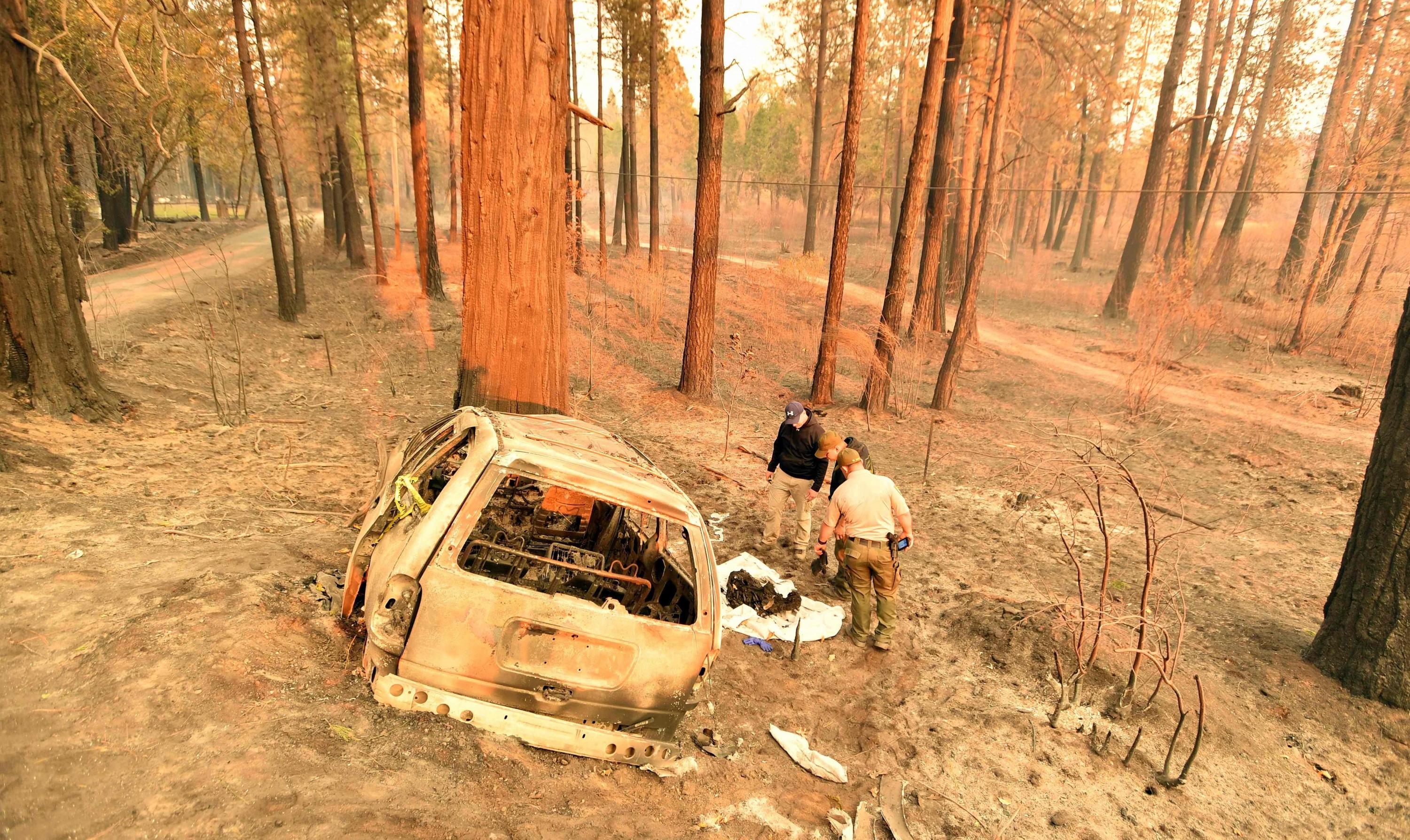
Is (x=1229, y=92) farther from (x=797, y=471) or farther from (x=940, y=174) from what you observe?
(x=797, y=471)

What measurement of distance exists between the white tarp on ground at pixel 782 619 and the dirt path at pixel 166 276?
8.99m

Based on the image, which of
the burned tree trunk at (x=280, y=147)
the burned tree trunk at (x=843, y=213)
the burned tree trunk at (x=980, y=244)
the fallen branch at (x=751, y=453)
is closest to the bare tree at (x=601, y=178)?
the burned tree trunk at (x=280, y=147)

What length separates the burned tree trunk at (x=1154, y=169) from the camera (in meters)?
20.1

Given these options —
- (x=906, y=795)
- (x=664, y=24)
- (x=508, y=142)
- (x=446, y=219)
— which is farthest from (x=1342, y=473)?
(x=446, y=219)

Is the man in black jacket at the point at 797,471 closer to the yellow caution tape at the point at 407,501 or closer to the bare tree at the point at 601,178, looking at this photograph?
the yellow caution tape at the point at 407,501

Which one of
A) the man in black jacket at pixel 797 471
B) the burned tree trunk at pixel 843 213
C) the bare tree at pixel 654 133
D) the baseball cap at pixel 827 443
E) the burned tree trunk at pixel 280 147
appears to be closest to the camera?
the baseball cap at pixel 827 443

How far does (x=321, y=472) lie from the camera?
22.5ft

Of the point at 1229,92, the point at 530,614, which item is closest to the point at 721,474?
the point at 530,614

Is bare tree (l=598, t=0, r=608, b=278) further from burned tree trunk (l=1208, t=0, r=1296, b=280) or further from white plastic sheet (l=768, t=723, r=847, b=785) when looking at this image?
burned tree trunk (l=1208, t=0, r=1296, b=280)

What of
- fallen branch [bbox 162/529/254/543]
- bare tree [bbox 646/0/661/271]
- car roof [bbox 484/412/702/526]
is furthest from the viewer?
bare tree [bbox 646/0/661/271]

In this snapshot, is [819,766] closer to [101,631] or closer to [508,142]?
[101,631]

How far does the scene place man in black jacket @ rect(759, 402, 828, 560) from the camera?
6566mm

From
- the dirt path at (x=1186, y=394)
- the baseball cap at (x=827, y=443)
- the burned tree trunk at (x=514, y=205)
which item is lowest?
the dirt path at (x=1186, y=394)

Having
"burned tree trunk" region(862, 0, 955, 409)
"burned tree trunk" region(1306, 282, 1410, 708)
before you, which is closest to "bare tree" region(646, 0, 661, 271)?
"burned tree trunk" region(862, 0, 955, 409)
